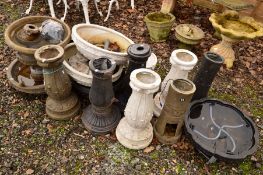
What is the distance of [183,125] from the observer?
13.2 feet

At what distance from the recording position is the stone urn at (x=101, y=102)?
3394 millimetres

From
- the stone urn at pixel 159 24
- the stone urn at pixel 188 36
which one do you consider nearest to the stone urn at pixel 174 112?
the stone urn at pixel 188 36

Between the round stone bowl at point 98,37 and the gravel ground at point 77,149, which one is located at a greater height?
the round stone bowl at point 98,37

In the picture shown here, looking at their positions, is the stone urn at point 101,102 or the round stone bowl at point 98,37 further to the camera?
the round stone bowl at point 98,37

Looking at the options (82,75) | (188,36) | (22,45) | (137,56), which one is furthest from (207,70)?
(22,45)

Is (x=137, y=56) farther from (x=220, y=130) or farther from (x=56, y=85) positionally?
(x=220, y=130)

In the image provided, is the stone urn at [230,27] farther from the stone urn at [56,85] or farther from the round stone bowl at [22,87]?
the round stone bowl at [22,87]

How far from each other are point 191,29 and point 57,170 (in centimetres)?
333

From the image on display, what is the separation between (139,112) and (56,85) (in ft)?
3.66

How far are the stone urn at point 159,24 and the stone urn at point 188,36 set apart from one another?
0.72 feet

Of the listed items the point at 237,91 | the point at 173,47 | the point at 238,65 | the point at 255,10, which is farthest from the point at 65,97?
the point at 255,10

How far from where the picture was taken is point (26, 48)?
3699mm

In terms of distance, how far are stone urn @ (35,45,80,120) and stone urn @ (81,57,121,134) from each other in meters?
0.24

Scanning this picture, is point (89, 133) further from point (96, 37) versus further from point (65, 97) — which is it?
point (96, 37)
